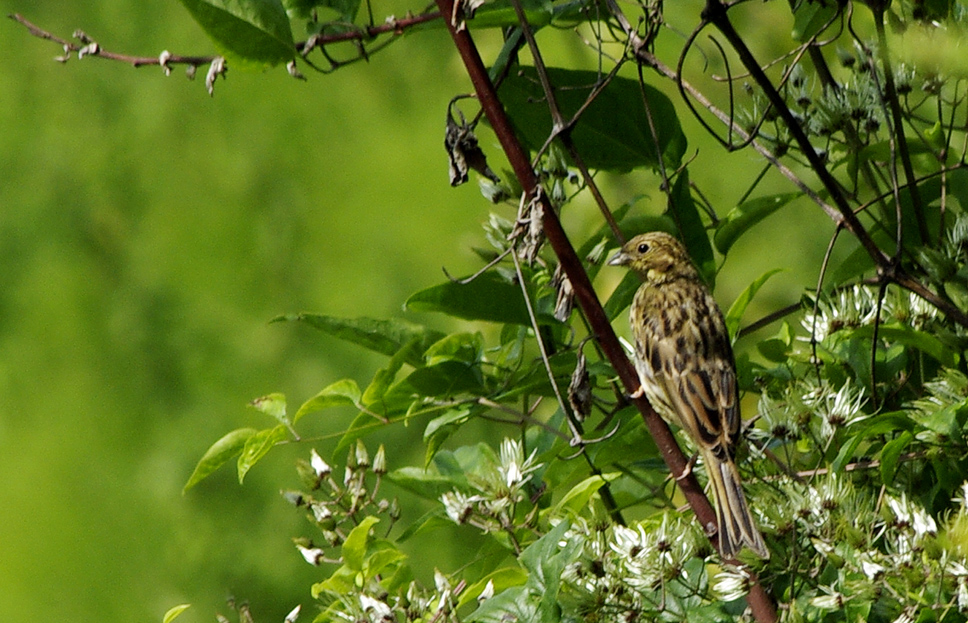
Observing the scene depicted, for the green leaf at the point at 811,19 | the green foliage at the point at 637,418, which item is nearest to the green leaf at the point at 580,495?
the green foliage at the point at 637,418

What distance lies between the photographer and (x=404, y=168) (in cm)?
450

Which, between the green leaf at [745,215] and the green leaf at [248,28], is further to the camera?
the green leaf at [745,215]

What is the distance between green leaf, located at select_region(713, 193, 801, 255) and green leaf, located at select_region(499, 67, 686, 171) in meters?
0.15

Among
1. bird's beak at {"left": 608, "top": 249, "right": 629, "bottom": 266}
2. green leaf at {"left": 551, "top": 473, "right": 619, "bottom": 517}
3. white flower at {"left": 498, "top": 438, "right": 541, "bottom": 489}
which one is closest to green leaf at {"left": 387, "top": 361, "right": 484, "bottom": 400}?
white flower at {"left": 498, "top": 438, "right": 541, "bottom": 489}

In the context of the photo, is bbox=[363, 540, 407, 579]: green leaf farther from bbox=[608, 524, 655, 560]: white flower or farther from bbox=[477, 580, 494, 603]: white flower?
bbox=[608, 524, 655, 560]: white flower

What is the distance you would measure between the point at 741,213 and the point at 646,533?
22.9 inches

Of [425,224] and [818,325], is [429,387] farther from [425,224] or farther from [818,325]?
[425,224]

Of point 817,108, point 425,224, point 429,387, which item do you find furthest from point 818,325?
point 425,224

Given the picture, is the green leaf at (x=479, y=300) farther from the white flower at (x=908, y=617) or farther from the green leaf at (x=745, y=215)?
the white flower at (x=908, y=617)

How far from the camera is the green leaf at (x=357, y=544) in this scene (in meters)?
1.55

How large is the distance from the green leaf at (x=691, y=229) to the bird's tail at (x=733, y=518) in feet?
1.19

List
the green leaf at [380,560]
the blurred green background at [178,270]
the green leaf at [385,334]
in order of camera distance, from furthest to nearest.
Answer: the blurred green background at [178,270] < the green leaf at [385,334] < the green leaf at [380,560]

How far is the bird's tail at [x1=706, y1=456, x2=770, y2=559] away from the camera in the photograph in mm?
1442

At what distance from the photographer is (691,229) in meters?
1.91
